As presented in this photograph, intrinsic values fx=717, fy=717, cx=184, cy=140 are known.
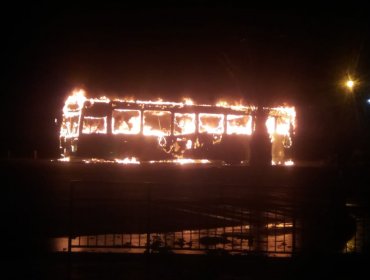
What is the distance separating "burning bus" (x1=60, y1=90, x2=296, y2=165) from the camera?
28.2 m

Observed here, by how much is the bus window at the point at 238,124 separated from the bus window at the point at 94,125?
5366 mm

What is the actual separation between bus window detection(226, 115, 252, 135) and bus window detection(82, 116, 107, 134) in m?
5.37

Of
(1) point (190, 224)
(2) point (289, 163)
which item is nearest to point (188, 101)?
(2) point (289, 163)

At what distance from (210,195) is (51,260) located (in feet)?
12.5

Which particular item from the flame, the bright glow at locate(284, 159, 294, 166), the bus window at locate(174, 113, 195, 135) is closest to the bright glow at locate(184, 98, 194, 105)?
the flame

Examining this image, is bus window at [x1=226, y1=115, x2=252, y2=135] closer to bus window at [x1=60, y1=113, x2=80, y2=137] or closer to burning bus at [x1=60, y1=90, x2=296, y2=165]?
burning bus at [x1=60, y1=90, x2=296, y2=165]

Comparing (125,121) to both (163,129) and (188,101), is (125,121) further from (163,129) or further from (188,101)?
(188,101)

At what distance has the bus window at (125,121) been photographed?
28.4 metres

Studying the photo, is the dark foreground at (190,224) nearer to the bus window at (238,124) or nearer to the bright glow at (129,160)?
the bright glow at (129,160)

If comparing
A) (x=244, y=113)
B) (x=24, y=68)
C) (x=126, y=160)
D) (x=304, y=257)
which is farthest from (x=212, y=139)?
(x=304, y=257)

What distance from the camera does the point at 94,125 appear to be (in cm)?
2816

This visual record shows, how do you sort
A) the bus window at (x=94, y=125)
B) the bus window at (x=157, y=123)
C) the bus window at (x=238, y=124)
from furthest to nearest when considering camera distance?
1. the bus window at (x=238, y=124)
2. the bus window at (x=157, y=123)
3. the bus window at (x=94, y=125)

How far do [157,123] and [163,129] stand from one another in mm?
343

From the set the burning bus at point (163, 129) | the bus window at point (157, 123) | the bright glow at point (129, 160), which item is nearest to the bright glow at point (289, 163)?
the burning bus at point (163, 129)
